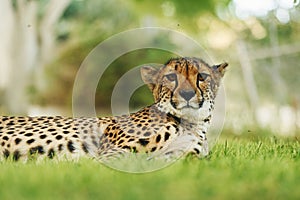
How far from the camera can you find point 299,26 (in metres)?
11.4

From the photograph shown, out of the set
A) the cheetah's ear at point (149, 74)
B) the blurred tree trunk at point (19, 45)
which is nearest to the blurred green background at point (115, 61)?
the blurred tree trunk at point (19, 45)

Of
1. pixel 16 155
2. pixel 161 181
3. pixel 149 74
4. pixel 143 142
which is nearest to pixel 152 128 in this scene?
pixel 143 142

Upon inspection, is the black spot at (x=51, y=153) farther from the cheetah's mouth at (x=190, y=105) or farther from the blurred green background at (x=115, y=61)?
the blurred green background at (x=115, y=61)

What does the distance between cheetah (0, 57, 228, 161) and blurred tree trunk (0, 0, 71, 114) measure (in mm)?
5977

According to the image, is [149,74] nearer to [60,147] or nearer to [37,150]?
[60,147]

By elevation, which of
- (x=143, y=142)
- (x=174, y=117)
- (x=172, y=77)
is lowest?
(x=143, y=142)

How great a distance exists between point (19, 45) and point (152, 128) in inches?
261

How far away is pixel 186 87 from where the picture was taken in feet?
12.0

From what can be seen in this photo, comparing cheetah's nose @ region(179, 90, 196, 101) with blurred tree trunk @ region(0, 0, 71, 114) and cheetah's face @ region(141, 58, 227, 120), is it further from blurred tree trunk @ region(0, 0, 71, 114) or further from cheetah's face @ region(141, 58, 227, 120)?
blurred tree trunk @ region(0, 0, 71, 114)

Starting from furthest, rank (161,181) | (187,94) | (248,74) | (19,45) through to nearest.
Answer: (248,74)
(19,45)
(187,94)
(161,181)

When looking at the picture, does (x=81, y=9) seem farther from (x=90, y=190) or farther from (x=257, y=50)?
(x=90, y=190)

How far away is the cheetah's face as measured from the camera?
3.66m

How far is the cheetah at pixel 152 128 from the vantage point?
12.0 ft

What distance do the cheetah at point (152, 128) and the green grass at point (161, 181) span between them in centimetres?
31
